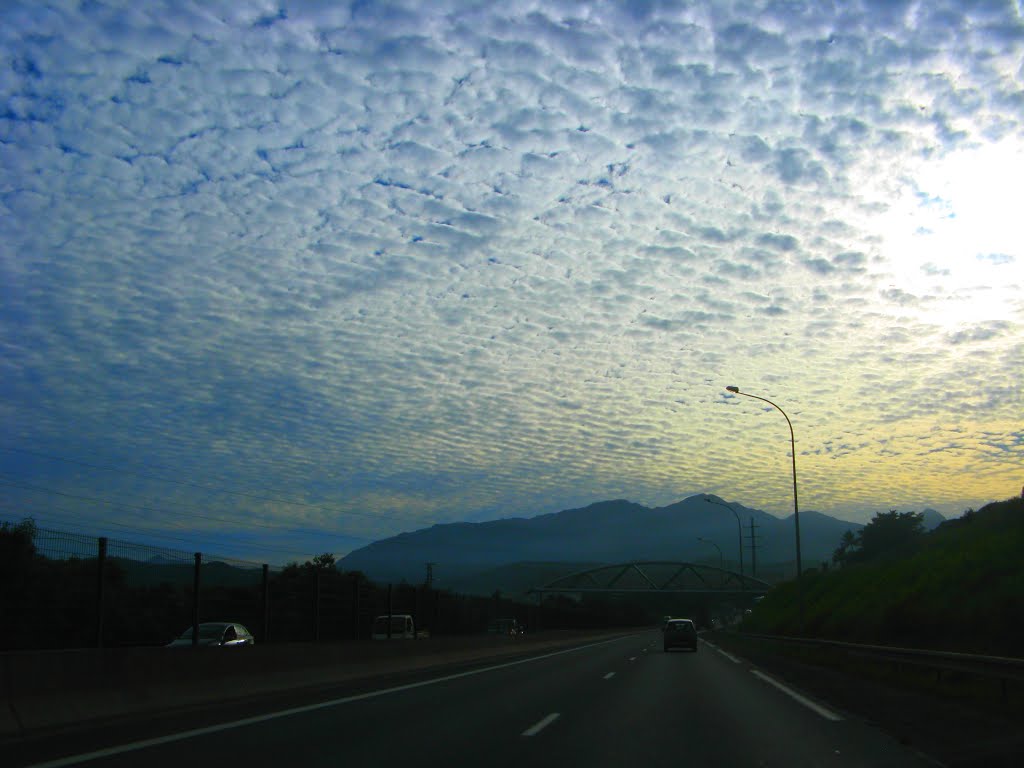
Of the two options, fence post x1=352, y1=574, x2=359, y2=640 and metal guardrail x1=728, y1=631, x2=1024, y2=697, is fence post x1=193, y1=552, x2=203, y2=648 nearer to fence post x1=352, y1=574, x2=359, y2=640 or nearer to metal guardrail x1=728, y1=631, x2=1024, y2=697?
fence post x1=352, y1=574, x2=359, y2=640

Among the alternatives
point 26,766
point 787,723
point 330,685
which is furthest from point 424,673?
point 26,766

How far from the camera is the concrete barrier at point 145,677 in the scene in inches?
422

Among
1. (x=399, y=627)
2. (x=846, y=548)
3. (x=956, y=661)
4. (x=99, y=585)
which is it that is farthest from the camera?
(x=846, y=548)

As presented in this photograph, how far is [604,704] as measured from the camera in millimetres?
15883

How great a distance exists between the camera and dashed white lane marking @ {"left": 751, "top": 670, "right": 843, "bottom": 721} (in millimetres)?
14383

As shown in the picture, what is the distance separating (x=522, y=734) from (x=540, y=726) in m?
0.90

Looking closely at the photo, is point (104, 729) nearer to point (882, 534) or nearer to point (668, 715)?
point (668, 715)

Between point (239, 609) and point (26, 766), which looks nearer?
point (26, 766)

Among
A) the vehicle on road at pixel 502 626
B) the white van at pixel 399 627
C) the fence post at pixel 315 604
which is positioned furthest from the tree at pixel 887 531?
the fence post at pixel 315 604

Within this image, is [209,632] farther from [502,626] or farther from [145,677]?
[502,626]

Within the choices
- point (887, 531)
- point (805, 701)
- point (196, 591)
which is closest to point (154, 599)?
point (196, 591)

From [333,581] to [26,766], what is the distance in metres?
16.6

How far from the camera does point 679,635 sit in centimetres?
4172

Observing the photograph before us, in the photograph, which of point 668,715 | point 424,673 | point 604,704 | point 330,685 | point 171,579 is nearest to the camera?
point 668,715
